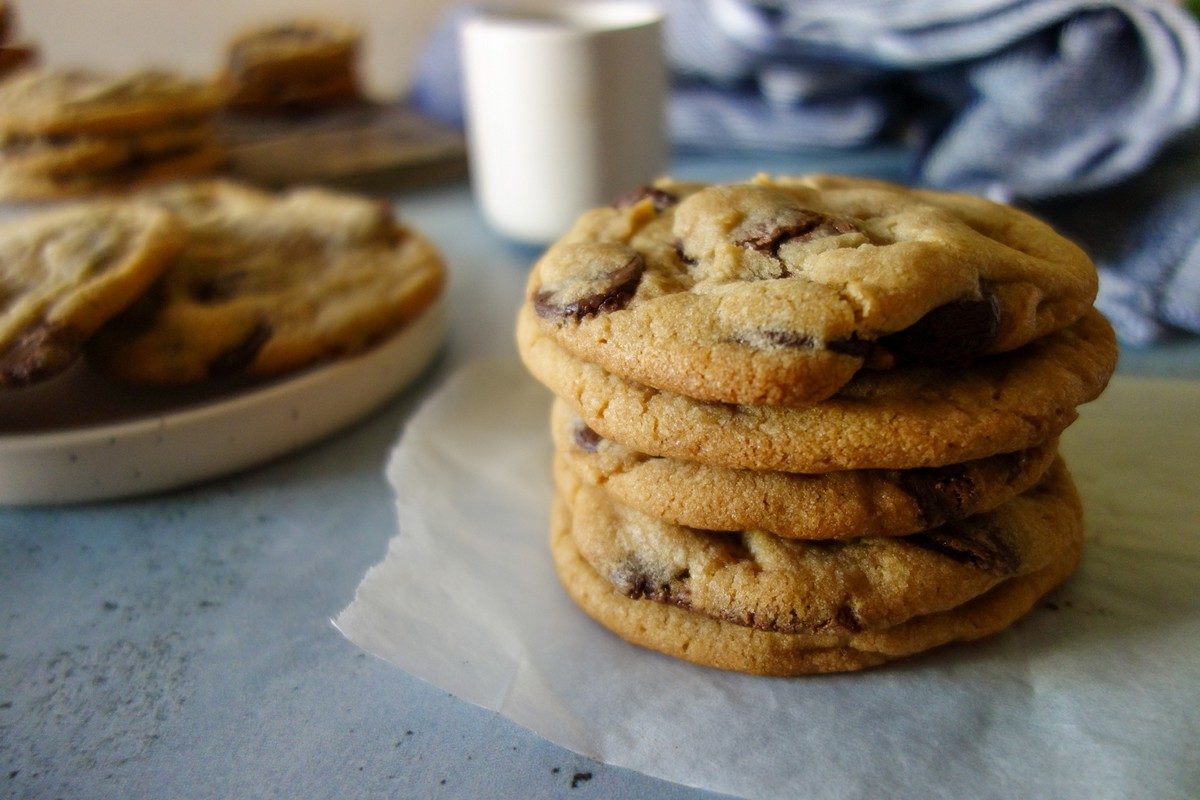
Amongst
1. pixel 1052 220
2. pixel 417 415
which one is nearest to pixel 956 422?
pixel 417 415

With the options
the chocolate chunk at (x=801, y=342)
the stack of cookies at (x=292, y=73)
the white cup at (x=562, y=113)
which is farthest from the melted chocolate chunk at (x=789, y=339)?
the stack of cookies at (x=292, y=73)

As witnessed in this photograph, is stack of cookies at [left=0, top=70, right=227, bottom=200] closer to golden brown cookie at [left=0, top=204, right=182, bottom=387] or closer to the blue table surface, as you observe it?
golden brown cookie at [left=0, top=204, right=182, bottom=387]

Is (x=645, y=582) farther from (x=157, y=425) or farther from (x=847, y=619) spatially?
(x=157, y=425)

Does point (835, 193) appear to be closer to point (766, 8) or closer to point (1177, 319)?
point (1177, 319)

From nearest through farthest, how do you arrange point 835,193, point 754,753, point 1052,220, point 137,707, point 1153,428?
point 754,753, point 137,707, point 835,193, point 1153,428, point 1052,220

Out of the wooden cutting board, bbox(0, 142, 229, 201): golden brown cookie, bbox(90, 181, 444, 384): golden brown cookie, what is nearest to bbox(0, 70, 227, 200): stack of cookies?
bbox(0, 142, 229, 201): golden brown cookie

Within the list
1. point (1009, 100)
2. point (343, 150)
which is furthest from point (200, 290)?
point (1009, 100)
